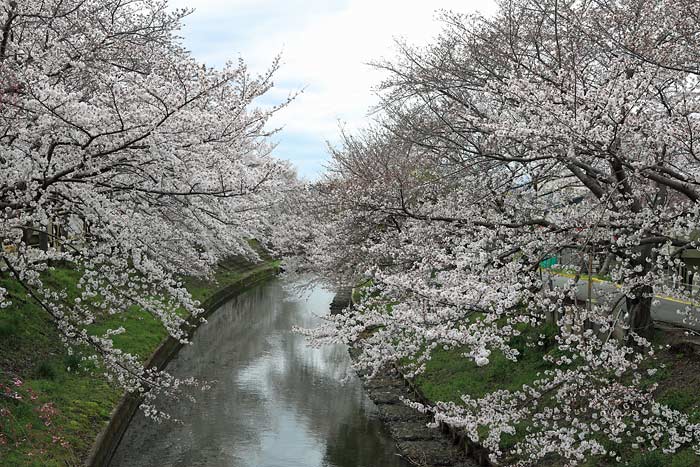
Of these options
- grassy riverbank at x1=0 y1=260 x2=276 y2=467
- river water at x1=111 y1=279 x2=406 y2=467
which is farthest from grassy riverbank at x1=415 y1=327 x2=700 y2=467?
grassy riverbank at x1=0 y1=260 x2=276 y2=467

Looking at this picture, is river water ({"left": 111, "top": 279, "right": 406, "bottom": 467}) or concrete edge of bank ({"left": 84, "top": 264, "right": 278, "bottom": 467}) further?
river water ({"left": 111, "top": 279, "right": 406, "bottom": 467})

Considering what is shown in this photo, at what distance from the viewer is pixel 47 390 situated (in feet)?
A: 33.7

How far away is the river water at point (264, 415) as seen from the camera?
36.6 ft

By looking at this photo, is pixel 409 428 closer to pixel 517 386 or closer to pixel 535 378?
pixel 517 386

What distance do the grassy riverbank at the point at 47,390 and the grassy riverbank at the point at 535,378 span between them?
6278mm

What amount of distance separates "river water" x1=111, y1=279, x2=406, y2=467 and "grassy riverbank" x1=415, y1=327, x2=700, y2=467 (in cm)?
169

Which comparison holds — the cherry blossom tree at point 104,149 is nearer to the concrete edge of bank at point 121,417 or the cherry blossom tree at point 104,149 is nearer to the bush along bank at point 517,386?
the concrete edge of bank at point 121,417

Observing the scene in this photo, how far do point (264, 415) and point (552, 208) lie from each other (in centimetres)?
762

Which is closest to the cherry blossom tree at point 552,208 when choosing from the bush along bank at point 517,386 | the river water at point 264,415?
the bush along bank at point 517,386

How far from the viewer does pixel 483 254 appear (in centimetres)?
656

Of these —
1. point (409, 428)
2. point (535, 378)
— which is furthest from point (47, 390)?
point (535, 378)

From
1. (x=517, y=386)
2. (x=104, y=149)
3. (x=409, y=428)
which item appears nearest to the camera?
(x=104, y=149)

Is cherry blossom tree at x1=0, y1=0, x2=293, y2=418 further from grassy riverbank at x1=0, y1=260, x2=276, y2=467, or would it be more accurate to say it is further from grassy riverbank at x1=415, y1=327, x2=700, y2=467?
grassy riverbank at x1=415, y1=327, x2=700, y2=467

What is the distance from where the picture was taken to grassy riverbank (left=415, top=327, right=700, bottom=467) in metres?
8.03
